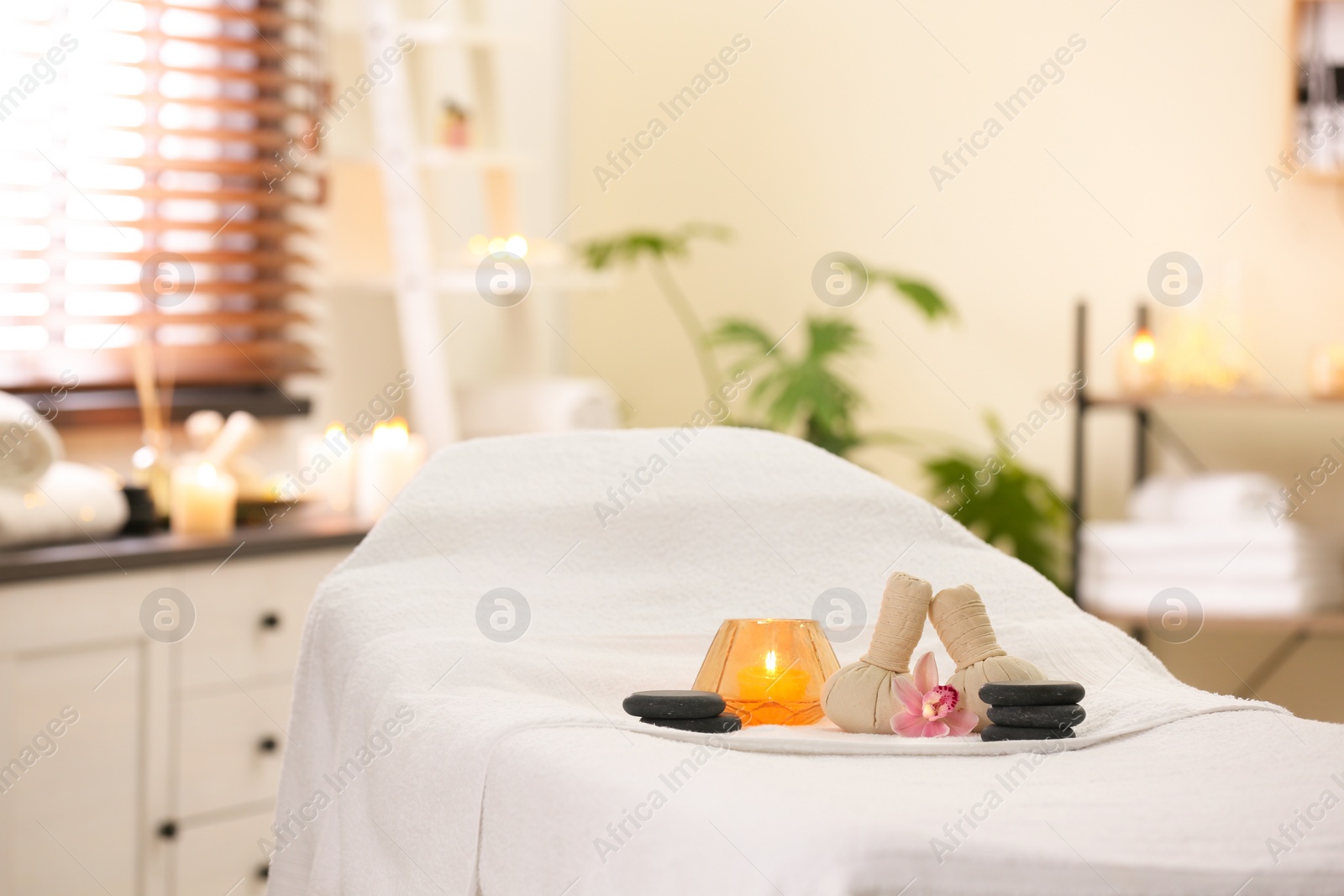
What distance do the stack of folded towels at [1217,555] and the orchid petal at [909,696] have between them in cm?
129

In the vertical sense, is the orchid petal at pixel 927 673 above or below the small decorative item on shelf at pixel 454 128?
below

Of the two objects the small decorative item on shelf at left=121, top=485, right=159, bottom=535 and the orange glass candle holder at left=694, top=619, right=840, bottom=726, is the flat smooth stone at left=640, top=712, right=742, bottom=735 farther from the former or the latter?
the small decorative item on shelf at left=121, top=485, right=159, bottom=535

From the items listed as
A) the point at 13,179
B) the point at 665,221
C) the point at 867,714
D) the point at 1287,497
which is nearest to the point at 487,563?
the point at 867,714

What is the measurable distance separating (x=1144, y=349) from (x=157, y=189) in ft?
5.11

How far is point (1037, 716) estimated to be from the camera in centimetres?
79

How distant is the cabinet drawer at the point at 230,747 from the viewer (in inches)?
70.1

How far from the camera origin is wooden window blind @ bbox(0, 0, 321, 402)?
1.97 meters

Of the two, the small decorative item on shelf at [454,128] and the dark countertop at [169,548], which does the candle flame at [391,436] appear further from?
the small decorative item on shelf at [454,128]

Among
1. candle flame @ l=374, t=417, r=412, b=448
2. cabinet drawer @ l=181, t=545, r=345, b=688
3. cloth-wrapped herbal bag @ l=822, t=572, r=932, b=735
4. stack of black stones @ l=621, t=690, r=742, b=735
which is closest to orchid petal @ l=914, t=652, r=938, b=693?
cloth-wrapped herbal bag @ l=822, t=572, r=932, b=735

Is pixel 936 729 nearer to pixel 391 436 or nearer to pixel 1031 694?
pixel 1031 694

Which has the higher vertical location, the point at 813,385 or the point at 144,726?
the point at 813,385

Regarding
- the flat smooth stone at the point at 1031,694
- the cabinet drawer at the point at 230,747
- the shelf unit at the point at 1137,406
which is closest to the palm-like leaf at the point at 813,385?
the shelf unit at the point at 1137,406

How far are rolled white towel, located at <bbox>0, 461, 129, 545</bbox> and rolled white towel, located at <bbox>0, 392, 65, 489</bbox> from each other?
20mm

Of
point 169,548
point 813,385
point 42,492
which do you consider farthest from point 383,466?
point 813,385
